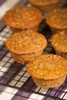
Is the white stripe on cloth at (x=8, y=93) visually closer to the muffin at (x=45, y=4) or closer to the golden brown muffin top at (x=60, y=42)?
the golden brown muffin top at (x=60, y=42)

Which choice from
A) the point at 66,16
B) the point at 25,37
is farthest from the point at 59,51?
the point at 66,16

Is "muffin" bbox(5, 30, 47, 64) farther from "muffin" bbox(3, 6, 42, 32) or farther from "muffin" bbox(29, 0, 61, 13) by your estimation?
"muffin" bbox(29, 0, 61, 13)

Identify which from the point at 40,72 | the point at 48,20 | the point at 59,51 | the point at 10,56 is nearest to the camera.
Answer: the point at 40,72

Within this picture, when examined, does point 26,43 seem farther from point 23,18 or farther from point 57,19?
point 57,19

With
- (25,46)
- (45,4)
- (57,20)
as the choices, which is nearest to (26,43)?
(25,46)

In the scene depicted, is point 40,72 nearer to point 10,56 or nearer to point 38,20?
point 10,56

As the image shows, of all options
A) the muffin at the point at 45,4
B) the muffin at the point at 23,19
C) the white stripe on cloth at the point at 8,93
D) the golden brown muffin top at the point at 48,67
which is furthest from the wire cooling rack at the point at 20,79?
the muffin at the point at 45,4

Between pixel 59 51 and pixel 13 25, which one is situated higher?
pixel 13 25
